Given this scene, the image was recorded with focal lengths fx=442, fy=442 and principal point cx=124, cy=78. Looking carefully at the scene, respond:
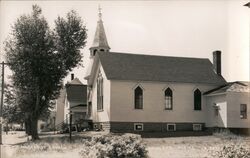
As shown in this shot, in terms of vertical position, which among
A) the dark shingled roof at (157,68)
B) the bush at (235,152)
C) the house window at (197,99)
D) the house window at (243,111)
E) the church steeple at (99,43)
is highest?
the church steeple at (99,43)

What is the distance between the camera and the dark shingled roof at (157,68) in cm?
4475

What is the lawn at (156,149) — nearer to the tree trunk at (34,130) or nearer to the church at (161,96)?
the church at (161,96)

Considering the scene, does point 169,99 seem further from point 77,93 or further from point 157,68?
point 77,93

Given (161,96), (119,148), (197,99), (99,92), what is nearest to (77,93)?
(99,92)

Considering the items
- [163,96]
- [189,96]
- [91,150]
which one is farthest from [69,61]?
[91,150]

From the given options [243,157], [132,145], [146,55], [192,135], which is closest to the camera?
[243,157]

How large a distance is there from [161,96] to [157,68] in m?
3.46

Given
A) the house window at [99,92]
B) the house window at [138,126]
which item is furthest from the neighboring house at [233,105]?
the house window at [99,92]

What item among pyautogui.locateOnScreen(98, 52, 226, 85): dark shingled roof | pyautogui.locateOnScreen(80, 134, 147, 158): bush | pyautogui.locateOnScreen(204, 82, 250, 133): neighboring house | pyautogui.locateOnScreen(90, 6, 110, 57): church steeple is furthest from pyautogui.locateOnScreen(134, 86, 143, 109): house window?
pyautogui.locateOnScreen(80, 134, 147, 158): bush

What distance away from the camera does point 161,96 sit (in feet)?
149

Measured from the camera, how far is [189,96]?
46.5m

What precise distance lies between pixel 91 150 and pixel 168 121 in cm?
2383

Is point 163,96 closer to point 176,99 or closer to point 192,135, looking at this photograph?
point 176,99

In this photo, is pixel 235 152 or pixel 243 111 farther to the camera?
pixel 243 111
